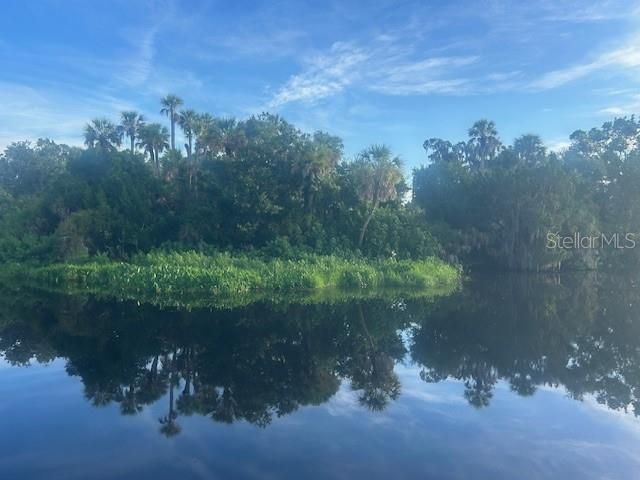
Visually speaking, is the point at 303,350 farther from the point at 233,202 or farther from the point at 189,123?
the point at 189,123

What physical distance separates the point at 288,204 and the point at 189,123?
16.2 metres

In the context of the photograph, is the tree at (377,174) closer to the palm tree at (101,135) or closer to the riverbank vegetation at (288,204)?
the riverbank vegetation at (288,204)

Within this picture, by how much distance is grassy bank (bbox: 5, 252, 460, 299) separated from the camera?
25172mm

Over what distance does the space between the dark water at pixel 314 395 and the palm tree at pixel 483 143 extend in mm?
55880

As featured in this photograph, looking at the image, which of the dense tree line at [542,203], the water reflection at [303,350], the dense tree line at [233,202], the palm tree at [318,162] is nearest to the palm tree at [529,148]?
the dense tree line at [542,203]

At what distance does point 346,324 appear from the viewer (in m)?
17.9

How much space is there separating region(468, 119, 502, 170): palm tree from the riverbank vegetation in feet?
61.8

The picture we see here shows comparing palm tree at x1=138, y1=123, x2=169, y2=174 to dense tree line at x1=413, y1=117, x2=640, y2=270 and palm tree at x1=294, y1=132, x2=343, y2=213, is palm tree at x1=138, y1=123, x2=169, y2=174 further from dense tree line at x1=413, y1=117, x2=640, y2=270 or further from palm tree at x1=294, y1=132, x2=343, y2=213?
dense tree line at x1=413, y1=117, x2=640, y2=270

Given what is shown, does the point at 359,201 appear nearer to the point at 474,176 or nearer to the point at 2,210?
the point at 474,176

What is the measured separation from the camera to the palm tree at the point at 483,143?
71.3 m

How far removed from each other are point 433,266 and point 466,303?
9.70m

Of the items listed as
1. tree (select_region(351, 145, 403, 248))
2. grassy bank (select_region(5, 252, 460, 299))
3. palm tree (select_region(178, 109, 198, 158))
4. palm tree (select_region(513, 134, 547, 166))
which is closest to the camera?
grassy bank (select_region(5, 252, 460, 299))

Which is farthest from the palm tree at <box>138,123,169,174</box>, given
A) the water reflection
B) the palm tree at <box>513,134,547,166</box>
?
the palm tree at <box>513,134,547,166</box>

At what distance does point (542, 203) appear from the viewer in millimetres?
46094
